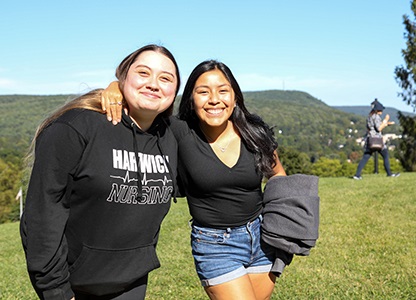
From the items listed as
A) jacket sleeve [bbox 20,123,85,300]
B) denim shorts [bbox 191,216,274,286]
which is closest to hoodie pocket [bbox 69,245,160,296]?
jacket sleeve [bbox 20,123,85,300]

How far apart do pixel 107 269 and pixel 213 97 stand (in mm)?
1458

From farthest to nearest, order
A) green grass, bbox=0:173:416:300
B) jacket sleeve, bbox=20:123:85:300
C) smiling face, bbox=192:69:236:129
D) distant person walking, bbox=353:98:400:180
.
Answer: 1. distant person walking, bbox=353:98:400:180
2. green grass, bbox=0:173:416:300
3. smiling face, bbox=192:69:236:129
4. jacket sleeve, bbox=20:123:85:300

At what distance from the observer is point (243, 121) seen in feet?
12.5

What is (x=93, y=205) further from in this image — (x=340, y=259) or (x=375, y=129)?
(x=375, y=129)

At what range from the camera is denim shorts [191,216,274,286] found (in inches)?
139

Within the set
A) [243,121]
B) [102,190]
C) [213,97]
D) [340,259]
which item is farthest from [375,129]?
[102,190]

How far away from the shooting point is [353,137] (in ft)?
539

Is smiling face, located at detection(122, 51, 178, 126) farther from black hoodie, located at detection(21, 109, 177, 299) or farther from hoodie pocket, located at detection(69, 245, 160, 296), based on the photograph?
hoodie pocket, located at detection(69, 245, 160, 296)

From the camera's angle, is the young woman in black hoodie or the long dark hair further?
the long dark hair

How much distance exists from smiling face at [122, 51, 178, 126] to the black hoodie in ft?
0.36

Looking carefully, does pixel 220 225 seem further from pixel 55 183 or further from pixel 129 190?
pixel 55 183

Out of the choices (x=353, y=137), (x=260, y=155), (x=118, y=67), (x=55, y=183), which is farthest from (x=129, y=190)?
(x=353, y=137)

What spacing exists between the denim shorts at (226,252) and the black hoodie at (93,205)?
678 millimetres

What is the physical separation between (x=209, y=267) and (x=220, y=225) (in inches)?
12.0
